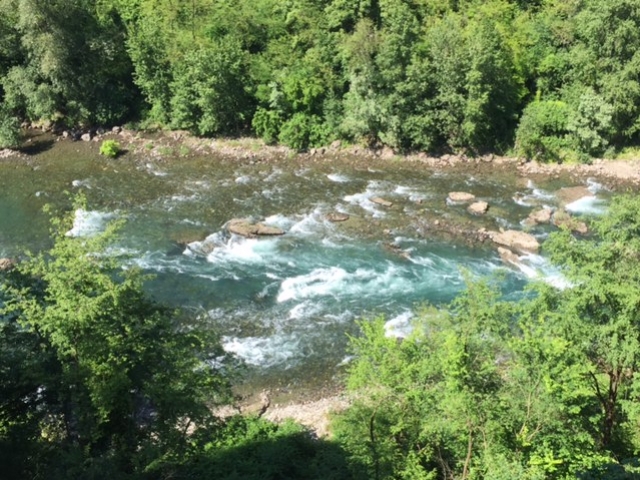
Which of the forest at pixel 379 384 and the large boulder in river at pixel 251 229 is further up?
the forest at pixel 379 384

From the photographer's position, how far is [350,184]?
38188 millimetres

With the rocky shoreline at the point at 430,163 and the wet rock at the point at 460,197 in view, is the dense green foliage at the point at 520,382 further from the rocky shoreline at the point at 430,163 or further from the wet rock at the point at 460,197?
the wet rock at the point at 460,197

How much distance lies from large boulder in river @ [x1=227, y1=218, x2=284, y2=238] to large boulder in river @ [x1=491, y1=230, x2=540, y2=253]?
11.6 meters

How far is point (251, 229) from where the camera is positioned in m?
32.6

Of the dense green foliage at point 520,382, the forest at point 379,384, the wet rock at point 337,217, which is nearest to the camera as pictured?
the dense green foliage at point 520,382

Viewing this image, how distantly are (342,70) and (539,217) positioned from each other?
1790 cm

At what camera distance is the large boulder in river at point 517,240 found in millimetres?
30875

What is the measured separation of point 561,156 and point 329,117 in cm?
1583

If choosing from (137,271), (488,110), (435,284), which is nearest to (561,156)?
(488,110)

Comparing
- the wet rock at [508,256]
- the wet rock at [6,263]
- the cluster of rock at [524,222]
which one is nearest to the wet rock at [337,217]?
the cluster of rock at [524,222]

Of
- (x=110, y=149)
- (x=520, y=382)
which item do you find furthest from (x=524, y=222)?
(x=110, y=149)

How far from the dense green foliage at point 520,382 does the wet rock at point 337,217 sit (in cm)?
1694

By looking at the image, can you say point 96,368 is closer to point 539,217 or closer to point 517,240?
point 517,240

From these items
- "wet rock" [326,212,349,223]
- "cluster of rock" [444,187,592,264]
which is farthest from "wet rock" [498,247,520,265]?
"wet rock" [326,212,349,223]
